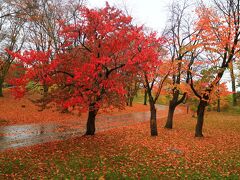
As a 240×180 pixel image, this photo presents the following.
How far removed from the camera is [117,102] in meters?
14.6

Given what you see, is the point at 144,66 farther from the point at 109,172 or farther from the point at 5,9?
the point at 5,9

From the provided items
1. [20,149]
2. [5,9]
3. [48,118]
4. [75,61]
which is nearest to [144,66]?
[75,61]

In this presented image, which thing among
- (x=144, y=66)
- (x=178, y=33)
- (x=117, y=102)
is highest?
(x=178, y=33)

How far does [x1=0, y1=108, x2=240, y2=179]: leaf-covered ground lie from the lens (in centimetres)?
915

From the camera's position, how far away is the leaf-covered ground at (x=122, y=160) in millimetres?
9148

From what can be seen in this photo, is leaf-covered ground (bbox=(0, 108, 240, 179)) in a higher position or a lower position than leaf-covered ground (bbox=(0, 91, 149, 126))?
lower

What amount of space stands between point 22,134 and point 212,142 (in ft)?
46.6

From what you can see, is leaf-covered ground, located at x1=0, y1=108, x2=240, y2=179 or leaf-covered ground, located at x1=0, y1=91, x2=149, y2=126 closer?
leaf-covered ground, located at x1=0, y1=108, x2=240, y2=179

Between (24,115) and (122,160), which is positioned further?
(24,115)

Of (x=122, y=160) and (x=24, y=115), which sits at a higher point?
(x=24, y=115)

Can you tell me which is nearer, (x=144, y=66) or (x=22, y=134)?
(x=144, y=66)

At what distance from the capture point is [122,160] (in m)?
11.1

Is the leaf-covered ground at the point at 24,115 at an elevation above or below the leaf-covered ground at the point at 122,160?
above

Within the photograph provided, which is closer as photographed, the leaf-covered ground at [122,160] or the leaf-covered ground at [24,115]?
the leaf-covered ground at [122,160]
